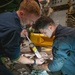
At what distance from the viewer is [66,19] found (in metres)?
3.76

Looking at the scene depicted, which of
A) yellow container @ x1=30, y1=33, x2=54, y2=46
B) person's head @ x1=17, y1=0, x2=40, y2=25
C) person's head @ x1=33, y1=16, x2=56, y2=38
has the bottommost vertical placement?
yellow container @ x1=30, y1=33, x2=54, y2=46

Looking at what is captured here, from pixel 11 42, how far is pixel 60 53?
0.55 metres

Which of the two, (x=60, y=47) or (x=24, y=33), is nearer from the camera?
(x=60, y=47)

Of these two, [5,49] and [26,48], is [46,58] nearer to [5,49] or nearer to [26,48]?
[26,48]

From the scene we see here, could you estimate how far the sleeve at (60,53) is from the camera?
A: 81.6 inches

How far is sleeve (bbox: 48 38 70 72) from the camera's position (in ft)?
6.80

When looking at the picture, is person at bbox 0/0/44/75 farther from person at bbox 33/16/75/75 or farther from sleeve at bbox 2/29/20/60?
person at bbox 33/16/75/75

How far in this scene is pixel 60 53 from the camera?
2.08 meters

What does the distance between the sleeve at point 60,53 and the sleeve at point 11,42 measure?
1.43ft

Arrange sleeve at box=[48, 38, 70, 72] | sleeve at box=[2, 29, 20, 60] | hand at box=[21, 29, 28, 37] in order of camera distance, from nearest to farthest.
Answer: sleeve at box=[2, 29, 20, 60], sleeve at box=[48, 38, 70, 72], hand at box=[21, 29, 28, 37]

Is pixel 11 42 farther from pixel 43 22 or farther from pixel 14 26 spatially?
pixel 43 22

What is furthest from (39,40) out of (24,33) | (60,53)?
(60,53)

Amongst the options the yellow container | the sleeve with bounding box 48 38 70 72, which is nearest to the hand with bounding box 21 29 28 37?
the yellow container

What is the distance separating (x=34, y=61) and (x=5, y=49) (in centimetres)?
47
